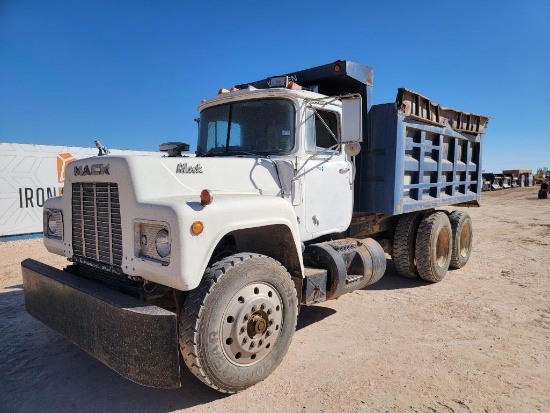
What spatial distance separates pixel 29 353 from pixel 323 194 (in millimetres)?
3462

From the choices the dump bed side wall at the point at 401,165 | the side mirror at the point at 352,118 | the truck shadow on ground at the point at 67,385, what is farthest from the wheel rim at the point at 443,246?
the truck shadow on ground at the point at 67,385

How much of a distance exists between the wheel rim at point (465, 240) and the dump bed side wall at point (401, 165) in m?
1.07

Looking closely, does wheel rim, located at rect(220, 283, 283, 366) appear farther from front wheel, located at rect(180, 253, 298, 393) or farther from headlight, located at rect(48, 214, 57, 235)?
headlight, located at rect(48, 214, 57, 235)

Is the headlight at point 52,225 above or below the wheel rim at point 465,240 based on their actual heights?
above

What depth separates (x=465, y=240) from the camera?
297 inches

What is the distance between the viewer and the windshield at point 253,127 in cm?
398

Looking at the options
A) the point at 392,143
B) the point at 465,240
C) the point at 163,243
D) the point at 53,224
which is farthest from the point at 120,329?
the point at 465,240

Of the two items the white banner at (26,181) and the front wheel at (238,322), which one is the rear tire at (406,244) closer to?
the front wheel at (238,322)

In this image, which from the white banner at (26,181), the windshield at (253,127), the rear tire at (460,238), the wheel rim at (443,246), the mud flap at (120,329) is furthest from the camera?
the white banner at (26,181)

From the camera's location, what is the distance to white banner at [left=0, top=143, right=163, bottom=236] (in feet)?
34.0

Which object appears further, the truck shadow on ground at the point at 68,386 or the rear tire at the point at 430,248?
the rear tire at the point at 430,248

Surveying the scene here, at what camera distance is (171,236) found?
2545 millimetres

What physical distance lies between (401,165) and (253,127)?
2.29 meters

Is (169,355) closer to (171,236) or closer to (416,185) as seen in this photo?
(171,236)
